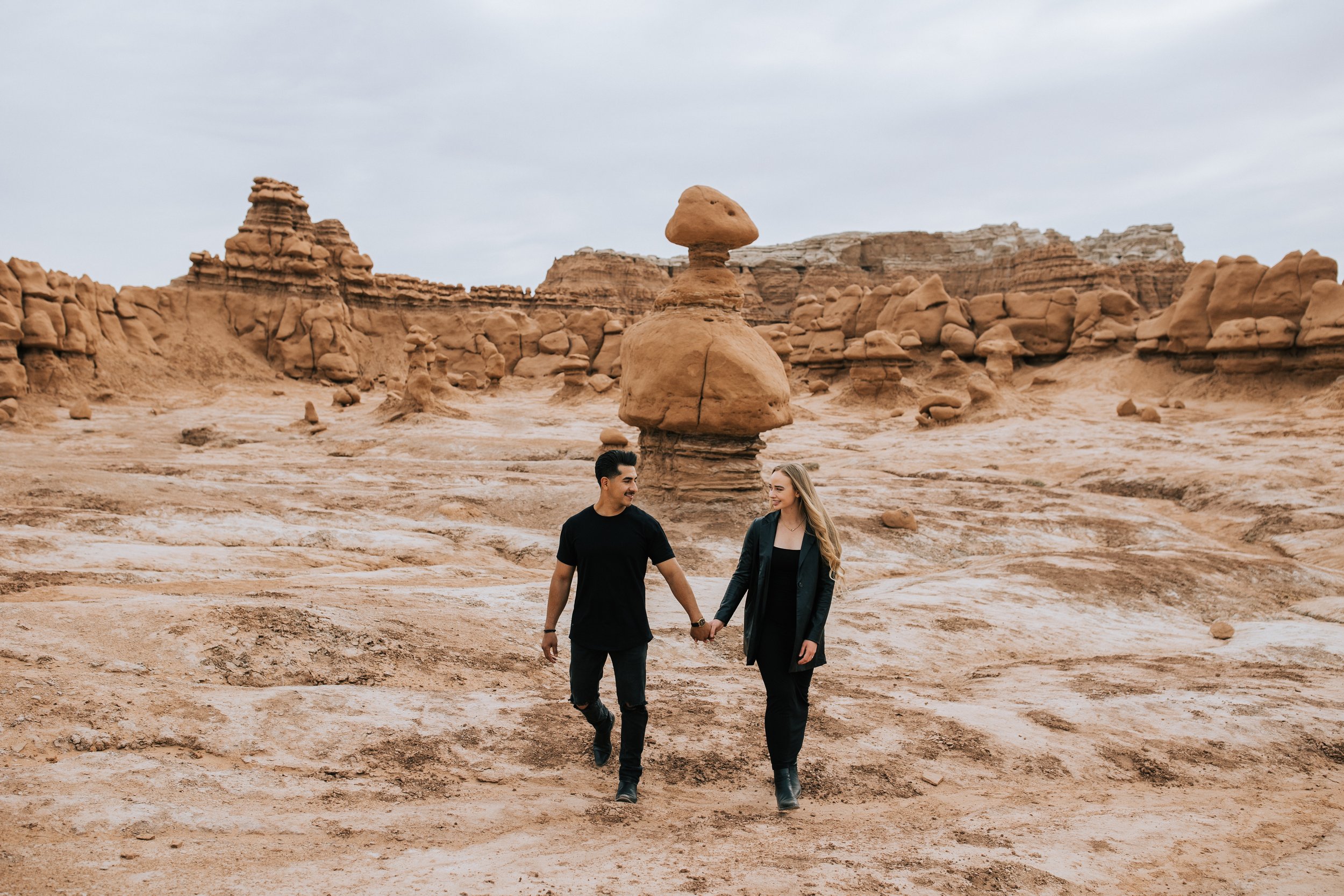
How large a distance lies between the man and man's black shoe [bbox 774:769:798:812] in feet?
2.12

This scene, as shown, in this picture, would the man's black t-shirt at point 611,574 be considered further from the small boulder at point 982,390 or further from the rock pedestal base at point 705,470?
the small boulder at point 982,390

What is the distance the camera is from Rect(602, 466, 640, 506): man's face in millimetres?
4203

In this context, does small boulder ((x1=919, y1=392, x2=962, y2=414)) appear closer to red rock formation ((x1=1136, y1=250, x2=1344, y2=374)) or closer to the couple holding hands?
red rock formation ((x1=1136, y1=250, x2=1344, y2=374))

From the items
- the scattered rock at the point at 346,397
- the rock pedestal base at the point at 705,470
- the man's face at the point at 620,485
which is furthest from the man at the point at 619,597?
the scattered rock at the point at 346,397

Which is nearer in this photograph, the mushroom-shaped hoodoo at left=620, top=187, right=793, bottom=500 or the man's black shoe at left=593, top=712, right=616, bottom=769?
the man's black shoe at left=593, top=712, right=616, bottom=769

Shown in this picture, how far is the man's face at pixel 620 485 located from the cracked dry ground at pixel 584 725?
136 centimetres

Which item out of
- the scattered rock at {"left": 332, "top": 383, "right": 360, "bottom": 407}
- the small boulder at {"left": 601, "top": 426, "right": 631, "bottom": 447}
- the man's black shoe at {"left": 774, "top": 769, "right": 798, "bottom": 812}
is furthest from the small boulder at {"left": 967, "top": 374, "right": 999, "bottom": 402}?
the man's black shoe at {"left": 774, "top": 769, "right": 798, "bottom": 812}

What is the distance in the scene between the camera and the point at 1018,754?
5059 millimetres

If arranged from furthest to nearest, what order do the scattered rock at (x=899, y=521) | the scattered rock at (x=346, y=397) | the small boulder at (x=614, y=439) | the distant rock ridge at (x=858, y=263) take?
the distant rock ridge at (x=858, y=263) → the scattered rock at (x=346, y=397) → the small boulder at (x=614, y=439) → the scattered rock at (x=899, y=521)

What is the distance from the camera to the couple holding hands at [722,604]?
A: 418cm

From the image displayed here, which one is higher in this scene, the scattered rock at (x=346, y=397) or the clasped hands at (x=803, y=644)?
the clasped hands at (x=803, y=644)

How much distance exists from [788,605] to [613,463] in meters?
1.03

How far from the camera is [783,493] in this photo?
4207 mm

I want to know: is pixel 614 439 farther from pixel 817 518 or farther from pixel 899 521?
pixel 817 518
